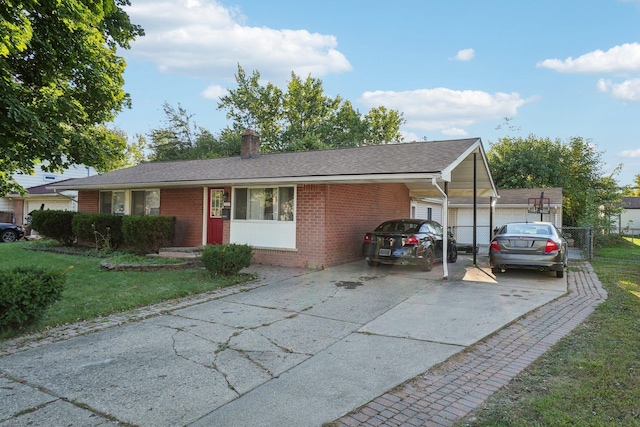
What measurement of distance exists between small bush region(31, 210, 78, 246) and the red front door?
6.40 meters

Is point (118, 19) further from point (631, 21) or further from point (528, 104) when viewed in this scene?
point (528, 104)

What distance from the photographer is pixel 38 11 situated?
5973 millimetres

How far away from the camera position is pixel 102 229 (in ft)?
48.6

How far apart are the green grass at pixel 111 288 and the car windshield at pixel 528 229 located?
6.93 meters

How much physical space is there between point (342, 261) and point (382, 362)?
7.73 meters

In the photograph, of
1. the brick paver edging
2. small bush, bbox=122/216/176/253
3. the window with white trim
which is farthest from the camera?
small bush, bbox=122/216/176/253

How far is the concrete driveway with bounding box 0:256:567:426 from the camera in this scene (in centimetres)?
339

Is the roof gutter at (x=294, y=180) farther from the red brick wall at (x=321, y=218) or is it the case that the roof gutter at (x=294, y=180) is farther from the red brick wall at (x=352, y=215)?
the red brick wall at (x=352, y=215)

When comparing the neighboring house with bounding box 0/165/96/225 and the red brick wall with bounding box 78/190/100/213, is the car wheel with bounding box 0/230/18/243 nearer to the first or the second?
the neighboring house with bounding box 0/165/96/225

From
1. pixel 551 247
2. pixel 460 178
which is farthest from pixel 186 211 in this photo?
pixel 551 247

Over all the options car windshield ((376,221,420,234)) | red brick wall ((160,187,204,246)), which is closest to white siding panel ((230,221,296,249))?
red brick wall ((160,187,204,246))

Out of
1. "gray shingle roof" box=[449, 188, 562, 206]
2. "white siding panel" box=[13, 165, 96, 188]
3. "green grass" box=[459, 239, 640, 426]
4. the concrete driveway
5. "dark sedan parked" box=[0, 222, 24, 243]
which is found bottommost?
the concrete driveway

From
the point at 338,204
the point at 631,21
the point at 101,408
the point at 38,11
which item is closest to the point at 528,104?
the point at 631,21

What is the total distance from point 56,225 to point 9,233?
6.98m
